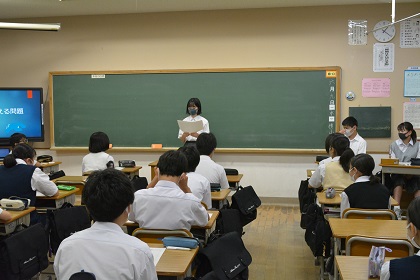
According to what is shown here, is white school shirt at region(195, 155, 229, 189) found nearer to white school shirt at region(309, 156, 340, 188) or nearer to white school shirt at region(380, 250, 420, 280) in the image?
white school shirt at region(309, 156, 340, 188)

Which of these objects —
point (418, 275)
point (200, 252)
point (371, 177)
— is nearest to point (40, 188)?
point (200, 252)

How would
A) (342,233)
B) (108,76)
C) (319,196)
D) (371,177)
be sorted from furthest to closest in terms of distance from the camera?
(108,76) < (319,196) < (371,177) < (342,233)

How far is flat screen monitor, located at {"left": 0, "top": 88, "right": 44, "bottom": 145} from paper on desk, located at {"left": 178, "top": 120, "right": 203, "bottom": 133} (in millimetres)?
2888

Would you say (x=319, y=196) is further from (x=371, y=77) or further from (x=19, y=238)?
(x=371, y=77)

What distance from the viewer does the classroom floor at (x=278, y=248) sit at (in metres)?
4.46

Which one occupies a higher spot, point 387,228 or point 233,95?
point 233,95

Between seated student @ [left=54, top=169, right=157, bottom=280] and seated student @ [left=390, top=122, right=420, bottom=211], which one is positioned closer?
seated student @ [left=54, top=169, right=157, bottom=280]

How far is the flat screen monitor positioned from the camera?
7.97m

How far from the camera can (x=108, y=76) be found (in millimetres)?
7883

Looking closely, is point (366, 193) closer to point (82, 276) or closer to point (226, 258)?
point (226, 258)

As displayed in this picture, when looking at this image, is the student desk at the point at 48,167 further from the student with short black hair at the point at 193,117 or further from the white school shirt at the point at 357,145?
the white school shirt at the point at 357,145

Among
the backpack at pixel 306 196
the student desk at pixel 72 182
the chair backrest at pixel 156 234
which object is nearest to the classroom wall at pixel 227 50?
the backpack at pixel 306 196

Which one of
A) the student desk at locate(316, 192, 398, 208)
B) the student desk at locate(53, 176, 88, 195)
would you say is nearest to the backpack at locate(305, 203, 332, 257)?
the student desk at locate(316, 192, 398, 208)

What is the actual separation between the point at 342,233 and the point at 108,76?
5.77m
